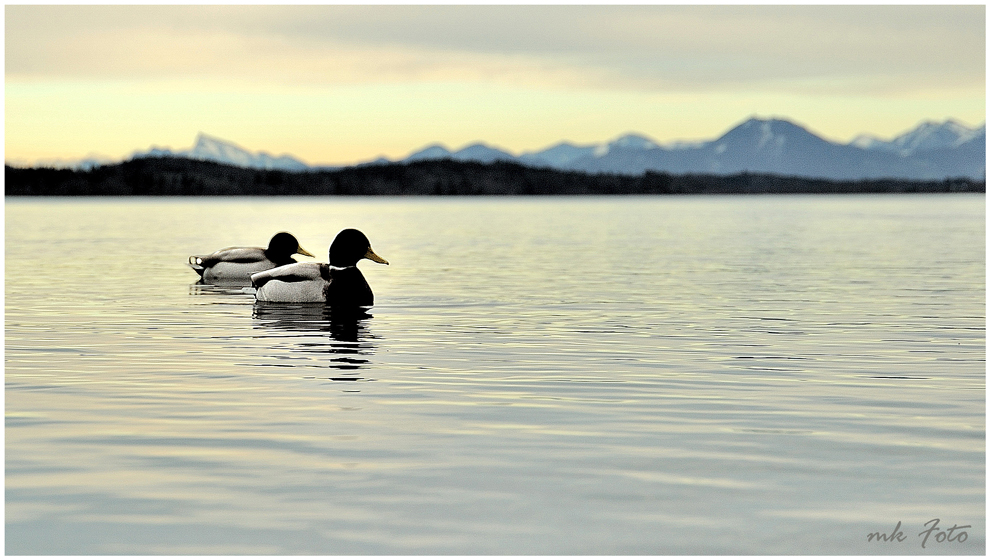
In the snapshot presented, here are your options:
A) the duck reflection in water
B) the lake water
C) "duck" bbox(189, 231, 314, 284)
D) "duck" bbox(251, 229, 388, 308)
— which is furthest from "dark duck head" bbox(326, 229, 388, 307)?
"duck" bbox(189, 231, 314, 284)

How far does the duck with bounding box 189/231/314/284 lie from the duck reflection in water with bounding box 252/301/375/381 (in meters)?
7.30

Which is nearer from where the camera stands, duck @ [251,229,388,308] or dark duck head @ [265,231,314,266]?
duck @ [251,229,388,308]

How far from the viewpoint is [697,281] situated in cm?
3172

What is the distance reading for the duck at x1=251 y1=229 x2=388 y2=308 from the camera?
24812mm

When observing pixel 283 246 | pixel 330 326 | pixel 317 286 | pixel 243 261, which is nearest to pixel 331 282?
pixel 317 286

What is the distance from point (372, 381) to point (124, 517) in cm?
626

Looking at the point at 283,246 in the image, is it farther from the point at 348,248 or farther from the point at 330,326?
the point at 330,326

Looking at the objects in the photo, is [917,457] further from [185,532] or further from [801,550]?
[185,532]

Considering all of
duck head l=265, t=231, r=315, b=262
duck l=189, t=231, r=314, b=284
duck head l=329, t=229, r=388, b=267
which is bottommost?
duck l=189, t=231, r=314, b=284

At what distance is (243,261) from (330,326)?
1249 cm

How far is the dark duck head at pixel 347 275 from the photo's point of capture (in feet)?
81.3

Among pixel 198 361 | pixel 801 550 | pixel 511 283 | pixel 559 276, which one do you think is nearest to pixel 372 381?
pixel 198 361

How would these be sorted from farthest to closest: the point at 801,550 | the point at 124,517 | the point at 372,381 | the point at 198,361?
the point at 198,361
the point at 372,381
the point at 124,517
the point at 801,550

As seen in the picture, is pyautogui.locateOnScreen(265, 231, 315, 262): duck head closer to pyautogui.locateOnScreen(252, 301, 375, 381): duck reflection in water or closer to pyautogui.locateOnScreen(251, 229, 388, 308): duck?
pyautogui.locateOnScreen(251, 229, 388, 308): duck
